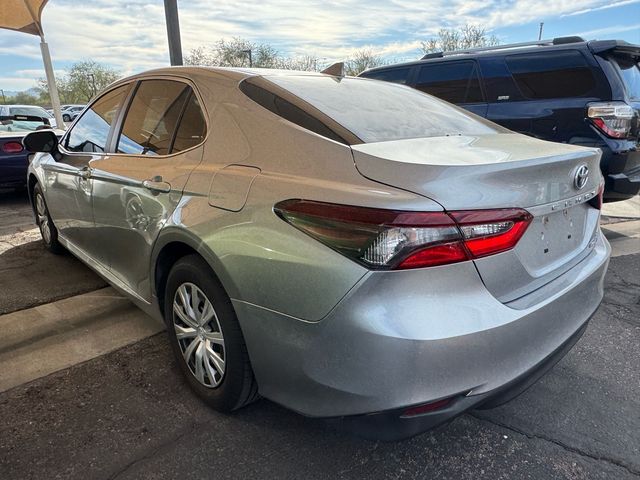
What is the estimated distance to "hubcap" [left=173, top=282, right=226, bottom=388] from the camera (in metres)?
2.18

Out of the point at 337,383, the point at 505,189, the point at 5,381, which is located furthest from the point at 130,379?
the point at 505,189

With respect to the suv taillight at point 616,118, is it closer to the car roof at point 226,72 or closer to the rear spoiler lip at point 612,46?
the rear spoiler lip at point 612,46

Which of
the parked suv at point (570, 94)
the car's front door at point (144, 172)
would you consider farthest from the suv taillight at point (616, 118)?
the car's front door at point (144, 172)

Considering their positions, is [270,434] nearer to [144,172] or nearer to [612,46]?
[144,172]

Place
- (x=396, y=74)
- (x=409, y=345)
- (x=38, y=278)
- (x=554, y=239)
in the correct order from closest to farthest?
1. (x=409, y=345)
2. (x=554, y=239)
3. (x=38, y=278)
4. (x=396, y=74)

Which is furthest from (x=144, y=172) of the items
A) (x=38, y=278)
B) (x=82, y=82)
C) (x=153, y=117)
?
(x=82, y=82)

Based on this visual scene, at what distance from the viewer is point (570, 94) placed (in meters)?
4.97

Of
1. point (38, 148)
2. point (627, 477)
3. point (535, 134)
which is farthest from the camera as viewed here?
point (535, 134)

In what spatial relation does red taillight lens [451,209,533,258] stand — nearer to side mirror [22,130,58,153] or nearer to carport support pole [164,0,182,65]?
side mirror [22,130,58,153]

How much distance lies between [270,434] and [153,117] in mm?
1818

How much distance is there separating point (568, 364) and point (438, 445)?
113 centimetres

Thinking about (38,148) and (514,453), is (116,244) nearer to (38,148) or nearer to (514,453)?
(38,148)

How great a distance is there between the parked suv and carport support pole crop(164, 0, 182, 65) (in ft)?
12.0

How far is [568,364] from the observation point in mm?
2781
